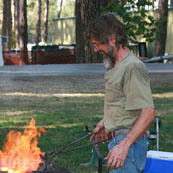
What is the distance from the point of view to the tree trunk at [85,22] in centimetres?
1858

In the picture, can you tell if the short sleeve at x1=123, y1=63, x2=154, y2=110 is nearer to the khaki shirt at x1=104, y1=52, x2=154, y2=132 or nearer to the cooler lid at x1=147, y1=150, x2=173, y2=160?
the khaki shirt at x1=104, y1=52, x2=154, y2=132

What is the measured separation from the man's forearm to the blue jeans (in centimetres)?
9

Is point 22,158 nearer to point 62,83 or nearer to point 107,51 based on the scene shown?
point 107,51

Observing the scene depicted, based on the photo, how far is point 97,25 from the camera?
3.04 metres

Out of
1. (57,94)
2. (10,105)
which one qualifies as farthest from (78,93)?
(10,105)

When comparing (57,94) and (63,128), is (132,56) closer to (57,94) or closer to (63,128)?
(63,128)

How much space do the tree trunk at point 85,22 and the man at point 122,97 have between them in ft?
48.6

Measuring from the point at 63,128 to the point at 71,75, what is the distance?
437 inches

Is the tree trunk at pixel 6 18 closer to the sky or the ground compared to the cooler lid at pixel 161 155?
closer to the sky

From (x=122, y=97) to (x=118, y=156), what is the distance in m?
0.40

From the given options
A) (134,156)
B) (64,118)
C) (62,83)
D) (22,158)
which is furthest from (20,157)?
(62,83)

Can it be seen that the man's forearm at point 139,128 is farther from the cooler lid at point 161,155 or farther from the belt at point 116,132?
the cooler lid at point 161,155

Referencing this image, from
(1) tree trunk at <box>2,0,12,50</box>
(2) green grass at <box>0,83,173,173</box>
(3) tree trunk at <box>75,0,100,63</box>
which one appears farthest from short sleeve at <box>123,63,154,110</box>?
(1) tree trunk at <box>2,0,12,50</box>

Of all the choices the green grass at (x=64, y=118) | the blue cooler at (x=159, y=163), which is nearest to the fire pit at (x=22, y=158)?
the blue cooler at (x=159, y=163)
